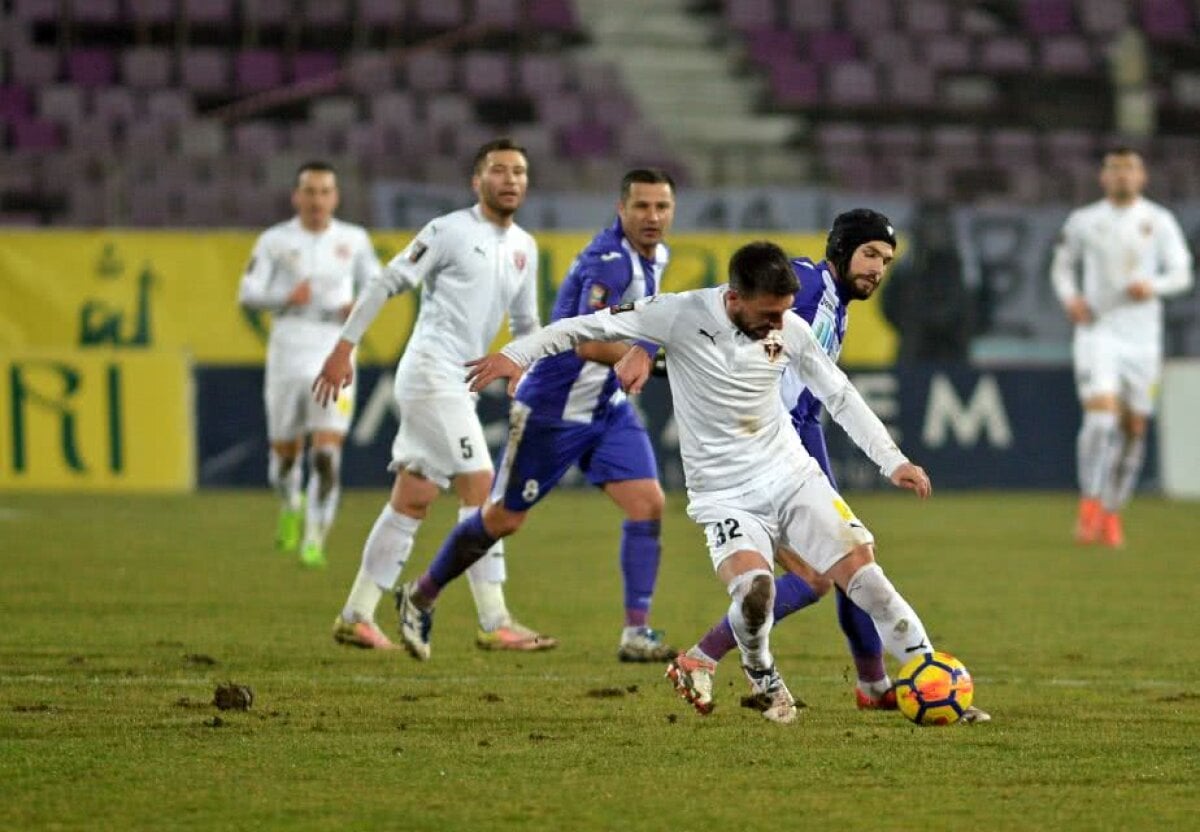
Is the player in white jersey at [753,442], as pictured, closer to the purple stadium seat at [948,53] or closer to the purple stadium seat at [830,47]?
the purple stadium seat at [830,47]

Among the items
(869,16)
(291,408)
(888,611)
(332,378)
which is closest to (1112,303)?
(291,408)

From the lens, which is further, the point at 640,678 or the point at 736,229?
the point at 736,229

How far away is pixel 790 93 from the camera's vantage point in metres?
25.5

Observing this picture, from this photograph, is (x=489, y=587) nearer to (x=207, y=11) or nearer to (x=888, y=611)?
(x=888, y=611)

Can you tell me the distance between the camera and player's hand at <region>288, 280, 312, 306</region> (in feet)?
43.9

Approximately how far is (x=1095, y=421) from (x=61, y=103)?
472 inches

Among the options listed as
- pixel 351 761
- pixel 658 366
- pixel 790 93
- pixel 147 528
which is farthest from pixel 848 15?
pixel 351 761

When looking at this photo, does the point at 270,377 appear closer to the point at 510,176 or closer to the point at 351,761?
the point at 510,176

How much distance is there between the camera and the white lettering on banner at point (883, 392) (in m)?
19.8

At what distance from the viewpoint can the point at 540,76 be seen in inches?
961

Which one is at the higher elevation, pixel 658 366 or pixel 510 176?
pixel 510 176

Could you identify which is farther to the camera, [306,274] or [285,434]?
[285,434]

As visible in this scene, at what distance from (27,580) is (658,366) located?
524 centimetres

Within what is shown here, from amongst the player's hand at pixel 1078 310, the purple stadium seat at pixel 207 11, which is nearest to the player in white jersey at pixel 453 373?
the player's hand at pixel 1078 310
